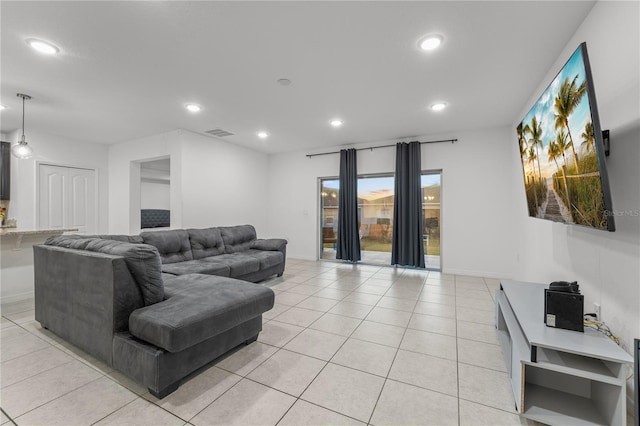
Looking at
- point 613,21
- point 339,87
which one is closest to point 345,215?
point 339,87

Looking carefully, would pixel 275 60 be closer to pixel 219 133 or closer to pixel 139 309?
pixel 139 309

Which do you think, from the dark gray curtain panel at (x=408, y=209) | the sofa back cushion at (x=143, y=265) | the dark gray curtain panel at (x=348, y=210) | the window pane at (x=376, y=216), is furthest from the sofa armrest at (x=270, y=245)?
the sofa back cushion at (x=143, y=265)

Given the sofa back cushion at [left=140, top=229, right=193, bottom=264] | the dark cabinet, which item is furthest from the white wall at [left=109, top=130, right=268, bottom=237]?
the dark cabinet

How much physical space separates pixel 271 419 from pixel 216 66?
119 inches

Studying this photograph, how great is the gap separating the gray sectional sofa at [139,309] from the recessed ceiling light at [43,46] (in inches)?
67.4

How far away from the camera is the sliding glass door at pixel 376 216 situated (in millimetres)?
5383

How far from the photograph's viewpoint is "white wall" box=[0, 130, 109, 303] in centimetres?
346

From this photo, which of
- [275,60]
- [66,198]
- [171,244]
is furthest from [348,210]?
[66,198]

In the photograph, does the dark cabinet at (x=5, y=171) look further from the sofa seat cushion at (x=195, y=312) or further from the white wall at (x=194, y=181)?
the sofa seat cushion at (x=195, y=312)

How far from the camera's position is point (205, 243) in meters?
4.46

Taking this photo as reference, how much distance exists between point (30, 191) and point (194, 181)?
292 centimetres

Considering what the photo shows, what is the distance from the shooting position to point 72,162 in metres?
5.32

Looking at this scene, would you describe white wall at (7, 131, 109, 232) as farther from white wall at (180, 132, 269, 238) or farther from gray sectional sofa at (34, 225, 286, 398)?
gray sectional sofa at (34, 225, 286, 398)

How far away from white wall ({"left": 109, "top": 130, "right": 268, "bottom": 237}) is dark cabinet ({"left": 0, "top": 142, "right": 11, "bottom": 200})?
1.46m
